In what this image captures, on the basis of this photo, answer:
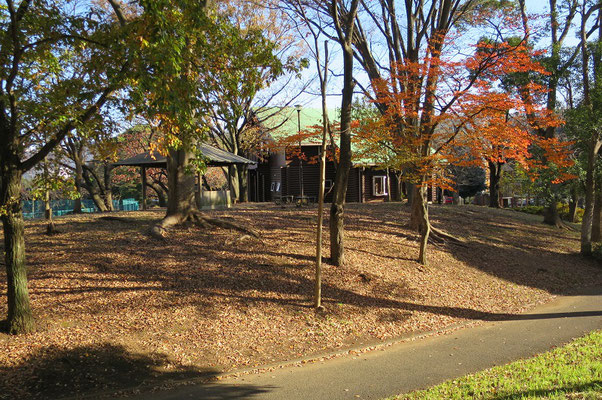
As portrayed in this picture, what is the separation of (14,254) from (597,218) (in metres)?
22.0

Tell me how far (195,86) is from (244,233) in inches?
225

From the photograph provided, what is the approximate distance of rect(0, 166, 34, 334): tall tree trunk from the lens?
6.99 m

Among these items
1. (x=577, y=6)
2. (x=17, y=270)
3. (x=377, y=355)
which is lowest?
(x=377, y=355)

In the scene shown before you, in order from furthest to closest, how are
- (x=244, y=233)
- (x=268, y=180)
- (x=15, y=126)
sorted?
(x=268, y=180) < (x=244, y=233) < (x=15, y=126)

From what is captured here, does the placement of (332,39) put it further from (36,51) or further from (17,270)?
(17,270)

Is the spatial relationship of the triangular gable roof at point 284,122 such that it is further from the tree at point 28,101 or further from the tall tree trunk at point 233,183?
the tree at point 28,101

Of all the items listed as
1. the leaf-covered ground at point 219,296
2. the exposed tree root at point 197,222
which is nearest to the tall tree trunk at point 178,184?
the exposed tree root at point 197,222

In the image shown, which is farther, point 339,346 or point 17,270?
point 339,346

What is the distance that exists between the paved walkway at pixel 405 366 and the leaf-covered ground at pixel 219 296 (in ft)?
1.89

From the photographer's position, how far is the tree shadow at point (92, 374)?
5.96m

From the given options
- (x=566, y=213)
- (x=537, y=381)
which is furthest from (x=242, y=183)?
(x=537, y=381)

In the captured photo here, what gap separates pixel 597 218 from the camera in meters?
19.8

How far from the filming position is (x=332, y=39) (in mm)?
14953

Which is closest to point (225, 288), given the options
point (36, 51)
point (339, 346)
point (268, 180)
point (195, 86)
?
point (339, 346)
